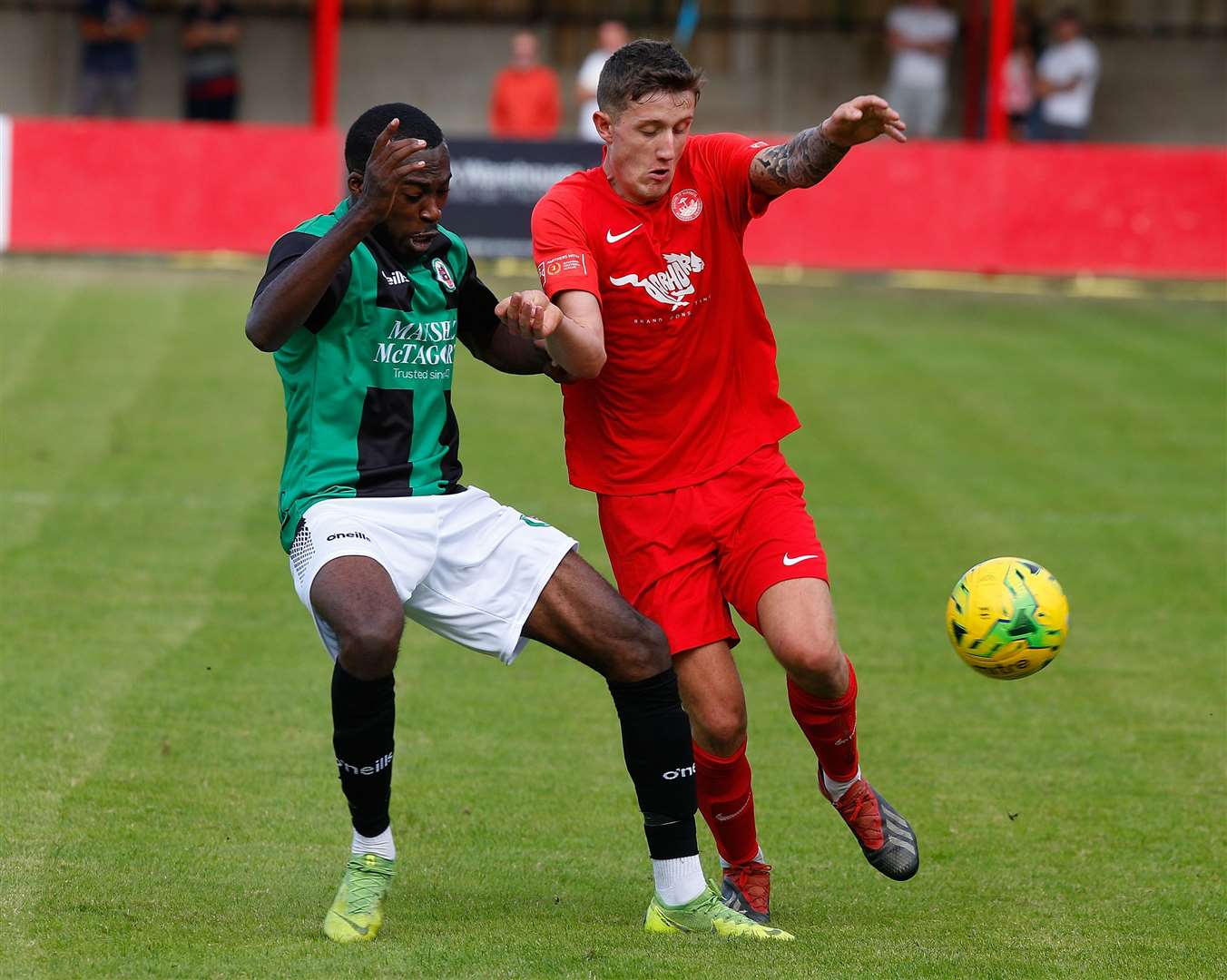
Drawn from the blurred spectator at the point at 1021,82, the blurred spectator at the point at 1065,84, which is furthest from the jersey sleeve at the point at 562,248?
the blurred spectator at the point at 1021,82

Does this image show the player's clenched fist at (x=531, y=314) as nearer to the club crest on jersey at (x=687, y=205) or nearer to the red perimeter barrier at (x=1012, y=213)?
the club crest on jersey at (x=687, y=205)

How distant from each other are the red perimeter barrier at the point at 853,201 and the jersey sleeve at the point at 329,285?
1347 cm

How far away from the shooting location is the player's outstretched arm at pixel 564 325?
5.35 metres

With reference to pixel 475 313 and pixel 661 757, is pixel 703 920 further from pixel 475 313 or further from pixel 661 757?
pixel 475 313

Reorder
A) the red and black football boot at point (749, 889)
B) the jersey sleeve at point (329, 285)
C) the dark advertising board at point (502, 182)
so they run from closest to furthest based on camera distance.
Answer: the jersey sleeve at point (329, 285) < the red and black football boot at point (749, 889) < the dark advertising board at point (502, 182)

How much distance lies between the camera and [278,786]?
7.00m

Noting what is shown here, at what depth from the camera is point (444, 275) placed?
19.0ft

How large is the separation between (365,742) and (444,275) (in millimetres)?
1403

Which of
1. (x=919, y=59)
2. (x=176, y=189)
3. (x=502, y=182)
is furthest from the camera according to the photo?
(x=919, y=59)

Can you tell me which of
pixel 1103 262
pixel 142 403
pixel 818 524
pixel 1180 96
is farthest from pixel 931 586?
pixel 1180 96

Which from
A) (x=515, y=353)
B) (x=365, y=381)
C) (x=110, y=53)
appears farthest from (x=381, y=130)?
(x=110, y=53)

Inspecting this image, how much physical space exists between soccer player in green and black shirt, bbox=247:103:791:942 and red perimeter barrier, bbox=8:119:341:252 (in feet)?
43.9

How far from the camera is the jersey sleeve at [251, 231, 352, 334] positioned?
5.45 m

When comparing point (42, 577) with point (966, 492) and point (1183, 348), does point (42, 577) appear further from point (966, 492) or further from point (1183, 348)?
point (1183, 348)
